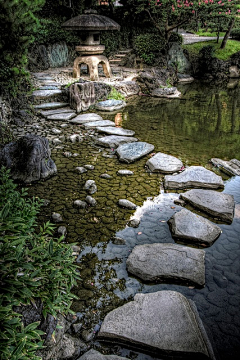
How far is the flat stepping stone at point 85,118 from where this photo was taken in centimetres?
869

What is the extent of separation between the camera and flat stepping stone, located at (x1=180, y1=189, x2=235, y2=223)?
4508mm

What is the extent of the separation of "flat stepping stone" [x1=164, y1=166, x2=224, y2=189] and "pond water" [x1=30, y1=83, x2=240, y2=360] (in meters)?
0.20

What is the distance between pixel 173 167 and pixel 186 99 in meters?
8.05

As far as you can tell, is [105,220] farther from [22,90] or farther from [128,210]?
[22,90]

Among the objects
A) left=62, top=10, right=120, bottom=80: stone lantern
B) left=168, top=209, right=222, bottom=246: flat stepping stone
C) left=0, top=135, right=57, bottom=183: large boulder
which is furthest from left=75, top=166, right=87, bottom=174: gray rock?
left=62, top=10, right=120, bottom=80: stone lantern

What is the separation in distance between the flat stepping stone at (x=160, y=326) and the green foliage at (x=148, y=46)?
53.1 ft

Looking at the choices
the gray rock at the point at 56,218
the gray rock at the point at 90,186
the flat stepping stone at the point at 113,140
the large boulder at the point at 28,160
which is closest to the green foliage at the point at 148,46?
the flat stepping stone at the point at 113,140

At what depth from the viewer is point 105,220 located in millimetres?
4410

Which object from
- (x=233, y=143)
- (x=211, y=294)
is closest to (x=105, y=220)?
(x=211, y=294)

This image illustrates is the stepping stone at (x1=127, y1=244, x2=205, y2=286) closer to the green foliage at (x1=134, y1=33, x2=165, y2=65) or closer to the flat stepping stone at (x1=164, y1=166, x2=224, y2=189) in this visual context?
the flat stepping stone at (x1=164, y1=166, x2=224, y2=189)

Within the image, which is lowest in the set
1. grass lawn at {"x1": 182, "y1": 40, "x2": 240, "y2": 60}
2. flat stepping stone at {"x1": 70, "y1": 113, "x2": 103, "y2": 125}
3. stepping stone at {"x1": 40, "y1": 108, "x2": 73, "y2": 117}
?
flat stepping stone at {"x1": 70, "y1": 113, "x2": 103, "y2": 125}

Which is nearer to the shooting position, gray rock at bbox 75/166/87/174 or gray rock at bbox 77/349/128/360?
gray rock at bbox 77/349/128/360

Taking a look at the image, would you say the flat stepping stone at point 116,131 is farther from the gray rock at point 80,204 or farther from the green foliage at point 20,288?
the green foliage at point 20,288

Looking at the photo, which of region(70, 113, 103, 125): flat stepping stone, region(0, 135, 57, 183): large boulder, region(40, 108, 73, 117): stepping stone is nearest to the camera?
region(0, 135, 57, 183): large boulder
